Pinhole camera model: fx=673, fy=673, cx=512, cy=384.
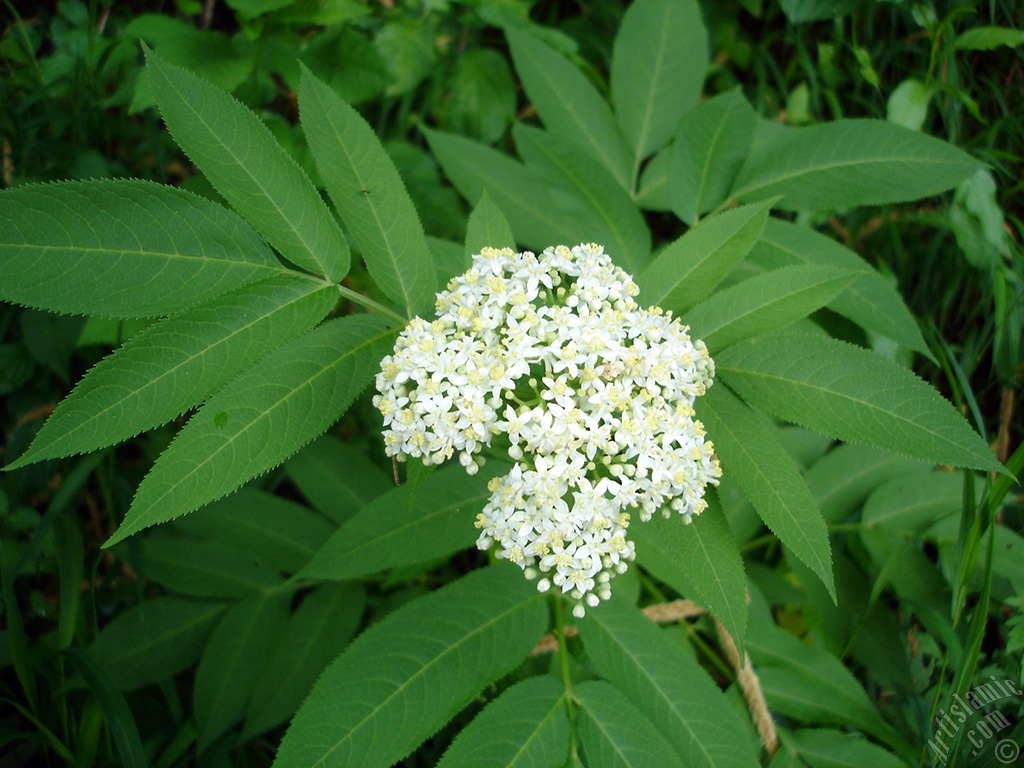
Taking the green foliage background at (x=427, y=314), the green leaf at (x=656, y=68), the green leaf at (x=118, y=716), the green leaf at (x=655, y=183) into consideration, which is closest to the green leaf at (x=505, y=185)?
the green foliage background at (x=427, y=314)

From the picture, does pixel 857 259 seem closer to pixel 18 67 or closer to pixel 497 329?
pixel 497 329

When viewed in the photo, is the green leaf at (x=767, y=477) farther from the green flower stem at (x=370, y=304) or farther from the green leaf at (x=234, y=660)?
the green leaf at (x=234, y=660)

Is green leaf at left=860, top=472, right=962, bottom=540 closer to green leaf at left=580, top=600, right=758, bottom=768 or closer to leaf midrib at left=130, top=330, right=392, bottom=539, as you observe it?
green leaf at left=580, top=600, right=758, bottom=768

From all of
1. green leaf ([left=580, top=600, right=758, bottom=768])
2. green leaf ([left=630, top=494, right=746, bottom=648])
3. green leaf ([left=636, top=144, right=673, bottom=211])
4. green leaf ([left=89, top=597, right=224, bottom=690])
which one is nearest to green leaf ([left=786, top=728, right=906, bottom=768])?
green leaf ([left=580, top=600, right=758, bottom=768])

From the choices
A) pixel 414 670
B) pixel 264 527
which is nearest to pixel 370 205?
pixel 414 670

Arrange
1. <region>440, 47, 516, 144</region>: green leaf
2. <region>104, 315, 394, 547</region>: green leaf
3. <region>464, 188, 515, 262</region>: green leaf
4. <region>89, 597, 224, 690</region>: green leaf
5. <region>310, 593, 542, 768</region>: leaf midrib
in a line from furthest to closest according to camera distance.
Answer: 1. <region>440, 47, 516, 144</region>: green leaf
2. <region>89, 597, 224, 690</region>: green leaf
3. <region>464, 188, 515, 262</region>: green leaf
4. <region>310, 593, 542, 768</region>: leaf midrib
5. <region>104, 315, 394, 547</region>: green leaf
